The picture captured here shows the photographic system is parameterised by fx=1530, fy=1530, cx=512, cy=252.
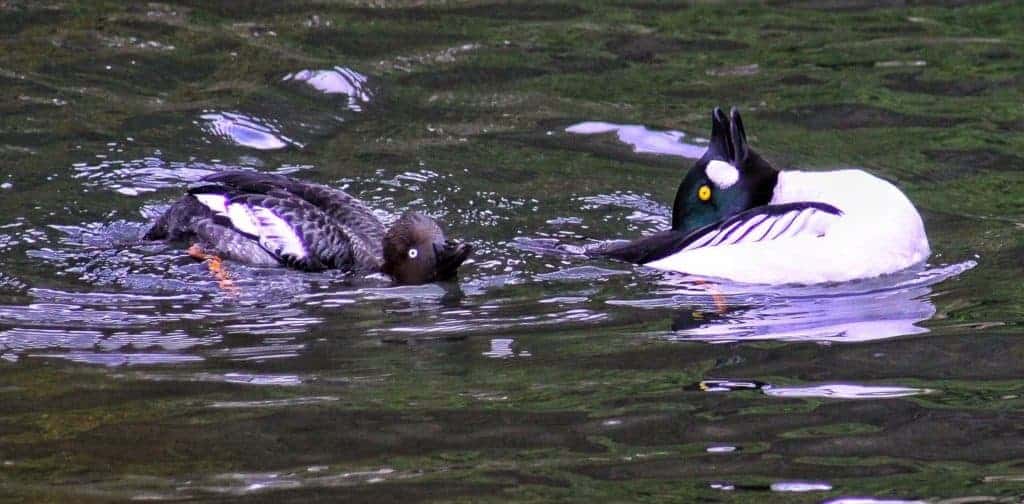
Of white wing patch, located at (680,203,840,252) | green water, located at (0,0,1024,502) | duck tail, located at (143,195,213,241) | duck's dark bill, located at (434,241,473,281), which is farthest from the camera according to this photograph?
duck tail, located at (143,195,213,241)

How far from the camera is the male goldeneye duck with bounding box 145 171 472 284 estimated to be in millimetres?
8523

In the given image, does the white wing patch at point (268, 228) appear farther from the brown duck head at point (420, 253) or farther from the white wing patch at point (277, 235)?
the brown duck head at point (420, 253)

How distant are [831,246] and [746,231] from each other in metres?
0.51

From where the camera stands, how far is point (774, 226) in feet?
27.8

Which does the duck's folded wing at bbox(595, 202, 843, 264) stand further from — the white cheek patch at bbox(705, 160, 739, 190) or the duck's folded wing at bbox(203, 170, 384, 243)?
the duck's folded wing at bbox(203, 170, 384, 243)

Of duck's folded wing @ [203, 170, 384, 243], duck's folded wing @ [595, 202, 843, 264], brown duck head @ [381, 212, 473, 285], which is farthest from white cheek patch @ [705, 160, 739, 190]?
duck's folded wing @ [203, 170, 384, 243]

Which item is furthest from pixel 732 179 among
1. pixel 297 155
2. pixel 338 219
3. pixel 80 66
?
pixel 80 66

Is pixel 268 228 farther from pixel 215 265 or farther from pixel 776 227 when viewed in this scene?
pixel 776 227

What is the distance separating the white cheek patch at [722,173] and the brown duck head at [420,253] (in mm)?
1462

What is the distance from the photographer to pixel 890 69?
1262 cm

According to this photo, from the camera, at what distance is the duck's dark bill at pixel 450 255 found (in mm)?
8328

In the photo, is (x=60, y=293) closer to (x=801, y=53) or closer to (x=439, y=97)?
(x=439, y=97)

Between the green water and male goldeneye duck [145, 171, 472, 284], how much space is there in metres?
0.20

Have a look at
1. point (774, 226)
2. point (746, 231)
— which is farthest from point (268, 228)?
point (774, 226)
